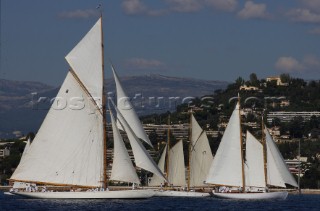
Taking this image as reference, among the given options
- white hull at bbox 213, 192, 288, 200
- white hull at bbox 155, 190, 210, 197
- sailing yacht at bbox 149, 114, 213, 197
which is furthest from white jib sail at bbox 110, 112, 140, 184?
sailing yacht at bbox 149, 114, 213, 197

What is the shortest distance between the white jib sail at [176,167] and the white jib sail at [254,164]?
35.4ft

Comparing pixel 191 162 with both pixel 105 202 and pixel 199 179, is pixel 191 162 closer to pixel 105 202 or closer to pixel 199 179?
pixel 199 179

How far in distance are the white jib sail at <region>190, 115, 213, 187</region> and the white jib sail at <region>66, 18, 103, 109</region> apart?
26.0 m

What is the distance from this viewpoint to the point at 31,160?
76.6m

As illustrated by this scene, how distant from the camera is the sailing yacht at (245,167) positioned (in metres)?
90.8

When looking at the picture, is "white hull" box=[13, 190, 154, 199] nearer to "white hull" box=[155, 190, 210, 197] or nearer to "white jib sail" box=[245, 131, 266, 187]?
"white jib sail" box=[245, 131, 266, 187]

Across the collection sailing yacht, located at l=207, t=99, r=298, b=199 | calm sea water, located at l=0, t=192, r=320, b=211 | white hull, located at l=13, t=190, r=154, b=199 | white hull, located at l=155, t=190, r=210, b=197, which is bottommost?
calm sea water, located at l=0, t=192, r=320, b=211

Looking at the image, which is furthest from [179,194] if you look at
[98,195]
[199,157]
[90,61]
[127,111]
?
[90,61]

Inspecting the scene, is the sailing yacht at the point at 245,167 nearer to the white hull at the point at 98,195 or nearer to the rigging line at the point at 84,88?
the white hull at the point at 98,195

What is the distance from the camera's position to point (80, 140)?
77.8 metres

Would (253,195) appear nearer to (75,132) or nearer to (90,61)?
(75,132)

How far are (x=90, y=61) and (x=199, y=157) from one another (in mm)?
28745

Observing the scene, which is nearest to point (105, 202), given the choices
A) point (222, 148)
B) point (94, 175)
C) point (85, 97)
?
point (94, 175)

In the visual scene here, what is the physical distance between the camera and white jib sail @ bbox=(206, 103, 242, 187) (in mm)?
90562
